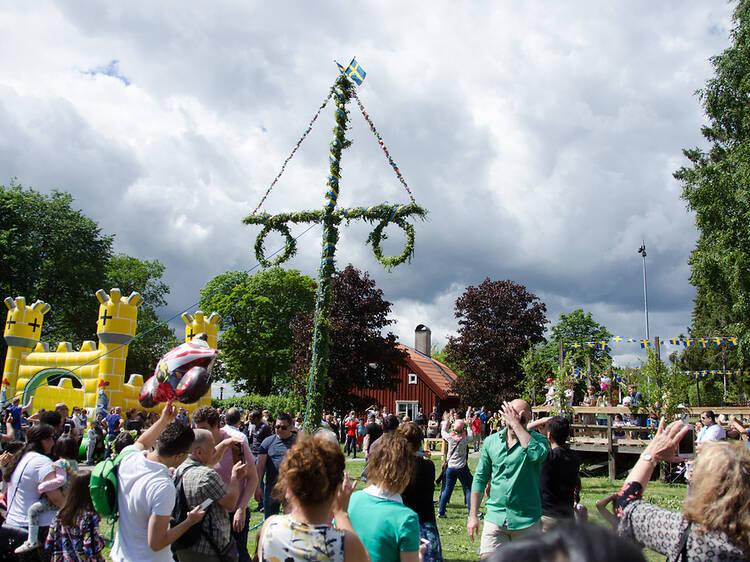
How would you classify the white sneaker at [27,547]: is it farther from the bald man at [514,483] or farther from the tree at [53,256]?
the tree at [53,256]

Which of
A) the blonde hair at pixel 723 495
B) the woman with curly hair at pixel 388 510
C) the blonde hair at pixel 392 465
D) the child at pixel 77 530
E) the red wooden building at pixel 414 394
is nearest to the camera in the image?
the blonde hair at pixel 723 495

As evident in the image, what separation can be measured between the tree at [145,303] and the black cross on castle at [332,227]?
4480 cm

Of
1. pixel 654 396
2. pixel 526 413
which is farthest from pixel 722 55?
pixel 526 413

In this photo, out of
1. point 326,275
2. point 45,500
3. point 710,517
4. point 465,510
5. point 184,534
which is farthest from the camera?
point 465,510

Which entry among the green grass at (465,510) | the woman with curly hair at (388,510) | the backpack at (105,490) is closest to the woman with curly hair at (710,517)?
the woman with curly hair at (388,510)

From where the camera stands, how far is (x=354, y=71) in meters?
9.22

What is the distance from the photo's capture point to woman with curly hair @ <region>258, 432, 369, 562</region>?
2.47 metres

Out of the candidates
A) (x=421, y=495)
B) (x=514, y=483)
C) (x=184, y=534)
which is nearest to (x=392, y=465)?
(x=184, y=534)

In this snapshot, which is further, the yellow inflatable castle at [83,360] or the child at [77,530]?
the yellow inflatable castle at [83,360]

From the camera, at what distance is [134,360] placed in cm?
4953

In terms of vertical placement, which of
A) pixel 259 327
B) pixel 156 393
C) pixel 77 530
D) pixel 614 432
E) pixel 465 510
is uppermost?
pixel 259 327

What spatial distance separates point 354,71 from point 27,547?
7.56 meters

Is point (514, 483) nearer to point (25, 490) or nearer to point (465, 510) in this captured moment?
point (25, 490)

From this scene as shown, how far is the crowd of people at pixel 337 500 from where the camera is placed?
2193mm
